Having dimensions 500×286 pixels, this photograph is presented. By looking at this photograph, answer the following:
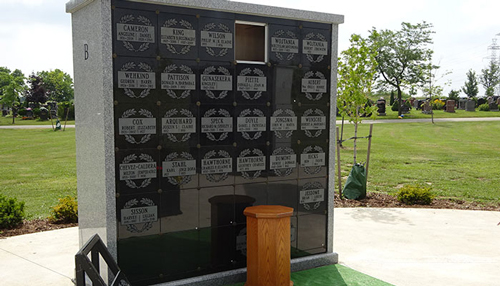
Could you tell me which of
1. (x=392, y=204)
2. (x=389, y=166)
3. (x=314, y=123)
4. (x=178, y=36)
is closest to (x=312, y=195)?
(x=314, y=123)

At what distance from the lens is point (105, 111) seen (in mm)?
4867

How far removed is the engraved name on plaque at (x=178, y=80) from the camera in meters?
5.18

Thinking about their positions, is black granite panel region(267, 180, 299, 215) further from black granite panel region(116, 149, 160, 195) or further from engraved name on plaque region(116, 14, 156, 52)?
engraved name on plaque region(116, 14, 156, 52)

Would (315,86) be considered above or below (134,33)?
below

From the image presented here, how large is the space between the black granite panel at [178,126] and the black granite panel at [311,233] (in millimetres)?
2036

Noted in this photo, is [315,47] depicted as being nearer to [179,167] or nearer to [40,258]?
[179,167]

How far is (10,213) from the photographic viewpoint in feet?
26.6

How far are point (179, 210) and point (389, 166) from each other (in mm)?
13117

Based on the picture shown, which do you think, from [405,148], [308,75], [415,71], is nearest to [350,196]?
[308,75]

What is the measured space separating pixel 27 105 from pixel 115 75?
59833mm

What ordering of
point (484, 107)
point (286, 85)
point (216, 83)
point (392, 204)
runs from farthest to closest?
point (484, 107)
point (392, 204)
point (286, 85)
point (216, 83)

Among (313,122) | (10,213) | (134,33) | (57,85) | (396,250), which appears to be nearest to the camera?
(134,33)

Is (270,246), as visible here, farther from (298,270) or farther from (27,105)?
(27,105)

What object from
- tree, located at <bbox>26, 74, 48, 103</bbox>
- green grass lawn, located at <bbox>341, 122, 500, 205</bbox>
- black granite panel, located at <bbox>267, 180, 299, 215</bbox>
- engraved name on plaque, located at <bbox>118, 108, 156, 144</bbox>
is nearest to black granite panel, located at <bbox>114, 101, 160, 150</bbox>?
engraved name on plaque, located at <bbox>118, 108, 156, 144</bbox>
